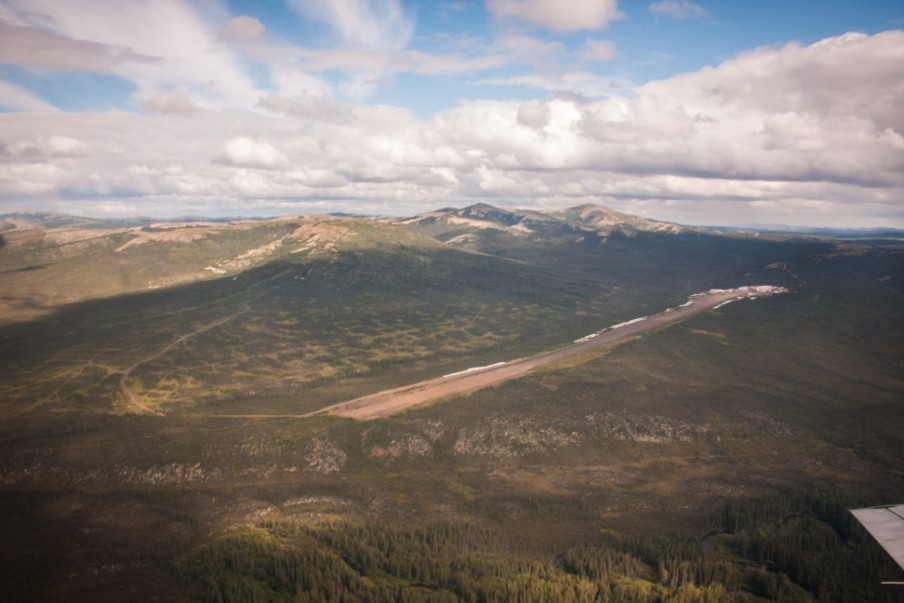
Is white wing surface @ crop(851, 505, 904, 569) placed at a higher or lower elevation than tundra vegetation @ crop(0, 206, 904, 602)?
higher

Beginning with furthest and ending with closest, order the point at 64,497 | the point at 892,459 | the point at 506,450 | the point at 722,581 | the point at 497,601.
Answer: the point at 506,450, the point at 892,459, the point at 64,497, the point at 722,581, the point at 497,601

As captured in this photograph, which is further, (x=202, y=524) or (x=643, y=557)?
(x=202, y=524)

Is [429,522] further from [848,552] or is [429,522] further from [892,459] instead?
[892,459]

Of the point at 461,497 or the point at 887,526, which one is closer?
the point at 887,526

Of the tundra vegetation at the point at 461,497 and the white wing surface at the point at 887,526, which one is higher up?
the white wing surface at the point at 887,526

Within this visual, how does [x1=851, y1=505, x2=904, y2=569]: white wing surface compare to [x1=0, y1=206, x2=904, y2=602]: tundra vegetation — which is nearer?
[x1=851, y1=505, x2=904, y2=569]: white wing surface

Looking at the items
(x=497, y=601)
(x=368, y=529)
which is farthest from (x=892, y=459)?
(x=368, y=529)

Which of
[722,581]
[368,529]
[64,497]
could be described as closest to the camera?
[722,581]

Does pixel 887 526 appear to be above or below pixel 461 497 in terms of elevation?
above

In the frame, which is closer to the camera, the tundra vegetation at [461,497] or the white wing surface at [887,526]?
the white wing surface at [887,526]

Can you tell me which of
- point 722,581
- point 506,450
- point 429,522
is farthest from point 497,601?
point 506,450
